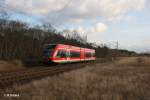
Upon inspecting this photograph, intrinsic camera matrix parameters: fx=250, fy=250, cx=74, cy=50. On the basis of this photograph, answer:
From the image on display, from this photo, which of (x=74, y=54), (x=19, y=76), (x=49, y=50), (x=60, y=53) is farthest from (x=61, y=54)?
(x=19, y=76)

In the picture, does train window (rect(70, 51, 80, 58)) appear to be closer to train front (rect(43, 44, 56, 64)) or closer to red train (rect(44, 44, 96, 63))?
red train (rect(44, 44, 96, 63))

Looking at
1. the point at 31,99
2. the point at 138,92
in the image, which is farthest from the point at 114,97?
the point at 31,99

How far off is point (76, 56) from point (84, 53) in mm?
6249

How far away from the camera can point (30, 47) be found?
52.1 metres

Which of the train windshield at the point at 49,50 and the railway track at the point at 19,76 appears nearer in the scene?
the railway track at the point at 19,76

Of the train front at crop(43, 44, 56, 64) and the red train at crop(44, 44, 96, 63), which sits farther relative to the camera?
the red train at crop(44, 44, 96, 63)

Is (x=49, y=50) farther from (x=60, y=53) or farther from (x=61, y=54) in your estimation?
(x=61, y=54)

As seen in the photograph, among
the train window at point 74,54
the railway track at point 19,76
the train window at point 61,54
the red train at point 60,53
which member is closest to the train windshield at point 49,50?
the red train at point 60,53

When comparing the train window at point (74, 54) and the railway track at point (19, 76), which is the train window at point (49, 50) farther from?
the railway track at point (19, 76)

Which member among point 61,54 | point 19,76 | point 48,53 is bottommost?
point 19,76

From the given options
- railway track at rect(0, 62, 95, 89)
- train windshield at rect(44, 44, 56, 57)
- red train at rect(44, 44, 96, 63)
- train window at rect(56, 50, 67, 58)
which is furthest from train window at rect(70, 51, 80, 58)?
railway track at rect(0, 62, 95, 89)

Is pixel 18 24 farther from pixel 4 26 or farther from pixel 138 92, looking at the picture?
pixel 138 92

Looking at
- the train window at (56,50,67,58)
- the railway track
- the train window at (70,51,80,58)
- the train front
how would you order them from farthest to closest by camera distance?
the train window at (70,51,80,58) → the train window at (56,50,67,58) → the train front → the railway track

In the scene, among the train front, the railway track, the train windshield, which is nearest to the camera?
the railway track
